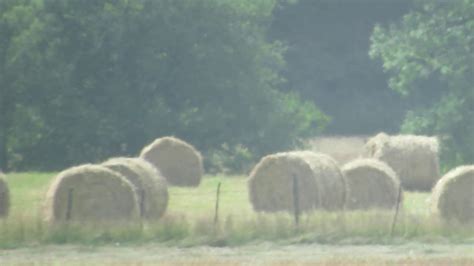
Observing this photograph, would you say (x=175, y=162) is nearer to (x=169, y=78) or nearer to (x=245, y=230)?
(x=169, y=78)

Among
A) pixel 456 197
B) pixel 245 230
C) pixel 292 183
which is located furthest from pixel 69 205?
pixel 456 197

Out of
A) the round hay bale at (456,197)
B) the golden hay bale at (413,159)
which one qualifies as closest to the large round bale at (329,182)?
the round hay bale at (456,197)

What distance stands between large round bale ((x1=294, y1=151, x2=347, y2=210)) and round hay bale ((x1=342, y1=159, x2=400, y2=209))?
1.55m

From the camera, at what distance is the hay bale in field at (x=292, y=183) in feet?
94.3

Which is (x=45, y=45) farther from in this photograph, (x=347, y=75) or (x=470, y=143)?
(x=347, y=75)

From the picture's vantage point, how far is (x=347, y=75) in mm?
64312

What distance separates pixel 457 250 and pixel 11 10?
2939cm

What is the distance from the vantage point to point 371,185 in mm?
31062

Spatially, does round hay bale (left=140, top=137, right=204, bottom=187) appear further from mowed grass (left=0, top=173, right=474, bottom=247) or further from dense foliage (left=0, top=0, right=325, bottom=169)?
mowed grass (left=0, top=173, right=474, bottom=247)

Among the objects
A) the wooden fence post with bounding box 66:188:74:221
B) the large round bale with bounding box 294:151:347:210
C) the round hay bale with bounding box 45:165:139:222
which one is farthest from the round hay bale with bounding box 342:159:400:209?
the wooden fence post with bounding box 66:188:74:221

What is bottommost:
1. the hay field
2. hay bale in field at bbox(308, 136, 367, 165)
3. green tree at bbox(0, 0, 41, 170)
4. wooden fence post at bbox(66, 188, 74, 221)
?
the hay field

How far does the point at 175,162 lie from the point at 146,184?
12.1m

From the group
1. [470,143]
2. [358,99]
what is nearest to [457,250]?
[470,143]

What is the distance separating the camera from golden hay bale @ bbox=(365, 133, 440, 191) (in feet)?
123
